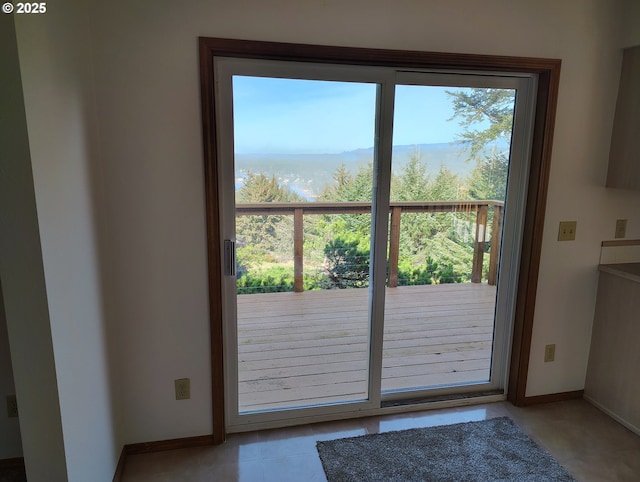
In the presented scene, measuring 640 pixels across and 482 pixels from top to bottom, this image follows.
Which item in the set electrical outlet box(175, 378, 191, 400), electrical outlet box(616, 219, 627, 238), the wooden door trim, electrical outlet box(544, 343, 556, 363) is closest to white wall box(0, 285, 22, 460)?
electrical outlet box(175, 378, 191, 400)

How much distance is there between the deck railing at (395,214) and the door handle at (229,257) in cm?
Result: 17

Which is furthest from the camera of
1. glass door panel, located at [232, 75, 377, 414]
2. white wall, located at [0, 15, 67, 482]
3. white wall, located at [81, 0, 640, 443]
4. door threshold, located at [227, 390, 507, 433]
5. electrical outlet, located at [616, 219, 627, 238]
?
electrical outlet, located at [616, 219, 627, 238]

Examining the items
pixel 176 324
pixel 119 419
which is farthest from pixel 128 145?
pixel 119 419

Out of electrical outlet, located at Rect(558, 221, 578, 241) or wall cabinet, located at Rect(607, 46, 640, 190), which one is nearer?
wall cabinet, located at Rect(607, 46, 640, 190)

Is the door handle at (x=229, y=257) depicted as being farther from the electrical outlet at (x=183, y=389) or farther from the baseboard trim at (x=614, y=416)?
the baseboard trim at (x=614, y=416)

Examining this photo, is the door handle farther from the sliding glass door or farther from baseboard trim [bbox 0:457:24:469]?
baseboard trim [bbox 0:457:24:469]

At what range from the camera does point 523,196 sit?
2.42 meters

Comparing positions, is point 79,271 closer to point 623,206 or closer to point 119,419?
point 119,419

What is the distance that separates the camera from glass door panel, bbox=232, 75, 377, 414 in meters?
2.07

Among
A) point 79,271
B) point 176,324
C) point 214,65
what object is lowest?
point 176,324

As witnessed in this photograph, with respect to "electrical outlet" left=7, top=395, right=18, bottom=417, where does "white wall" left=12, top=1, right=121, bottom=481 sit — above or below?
above

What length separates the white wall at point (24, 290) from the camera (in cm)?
108

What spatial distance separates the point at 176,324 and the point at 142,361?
0.82 feet

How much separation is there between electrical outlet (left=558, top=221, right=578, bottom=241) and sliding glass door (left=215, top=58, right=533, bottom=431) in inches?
9.5
